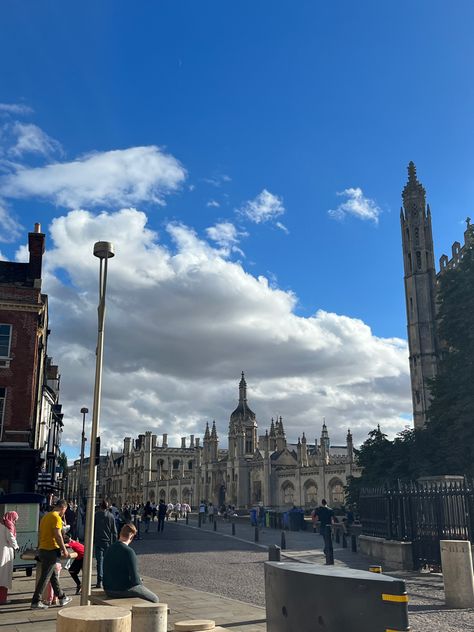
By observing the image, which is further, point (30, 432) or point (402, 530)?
point (30, 432)

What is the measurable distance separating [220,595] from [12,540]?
3.90 m

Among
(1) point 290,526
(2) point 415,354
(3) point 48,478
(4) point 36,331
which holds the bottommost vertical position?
(1) point 290,526

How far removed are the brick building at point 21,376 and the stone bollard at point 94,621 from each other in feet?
68.2

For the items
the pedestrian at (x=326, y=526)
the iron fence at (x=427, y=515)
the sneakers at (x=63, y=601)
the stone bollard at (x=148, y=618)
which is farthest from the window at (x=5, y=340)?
the stone bollard at (x=148, y=618)

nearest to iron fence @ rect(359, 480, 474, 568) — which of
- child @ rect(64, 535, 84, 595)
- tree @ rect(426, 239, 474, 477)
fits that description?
child @ rect(64, 535, 84, 595)

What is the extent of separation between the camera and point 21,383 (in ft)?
86.4

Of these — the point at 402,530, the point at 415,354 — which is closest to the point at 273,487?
the point at 415,354

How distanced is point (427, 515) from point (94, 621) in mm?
12670

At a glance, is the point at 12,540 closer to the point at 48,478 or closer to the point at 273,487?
the point at 48,478

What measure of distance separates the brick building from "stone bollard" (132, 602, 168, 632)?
20031 mm

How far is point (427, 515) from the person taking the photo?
50.6 feet

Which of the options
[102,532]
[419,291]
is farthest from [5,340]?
[419,291]

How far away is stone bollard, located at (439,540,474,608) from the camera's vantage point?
1016 cm

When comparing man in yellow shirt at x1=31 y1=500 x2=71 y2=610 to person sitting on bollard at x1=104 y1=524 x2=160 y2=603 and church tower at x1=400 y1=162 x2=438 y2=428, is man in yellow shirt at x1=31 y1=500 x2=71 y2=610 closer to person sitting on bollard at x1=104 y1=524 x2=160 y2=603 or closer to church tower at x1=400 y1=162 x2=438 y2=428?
person sitting on bollard at x1=104 y1=524 x2=160 y2=603
